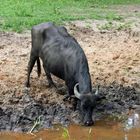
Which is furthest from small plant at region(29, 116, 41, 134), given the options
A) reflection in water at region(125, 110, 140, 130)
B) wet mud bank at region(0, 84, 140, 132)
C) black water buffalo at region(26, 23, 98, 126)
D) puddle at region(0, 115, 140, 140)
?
reflection in water at region(125, 110, 140, 130)

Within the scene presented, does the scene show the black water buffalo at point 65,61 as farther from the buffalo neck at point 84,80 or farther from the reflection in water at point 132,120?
the reflection in water at point 132,120

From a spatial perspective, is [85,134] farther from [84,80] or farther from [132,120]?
[132,120]

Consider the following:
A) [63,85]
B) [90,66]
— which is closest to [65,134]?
[63,85]

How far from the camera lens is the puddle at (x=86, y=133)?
968 cm

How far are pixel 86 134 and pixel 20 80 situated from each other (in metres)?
2.81

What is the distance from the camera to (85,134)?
9859mm

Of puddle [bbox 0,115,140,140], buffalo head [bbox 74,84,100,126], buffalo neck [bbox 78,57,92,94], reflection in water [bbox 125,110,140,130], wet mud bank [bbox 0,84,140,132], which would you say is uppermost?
buffalo neck [bbox 78,57,92,94]

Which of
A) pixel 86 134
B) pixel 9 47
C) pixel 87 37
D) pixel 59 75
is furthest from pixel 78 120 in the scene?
pixel 87 37

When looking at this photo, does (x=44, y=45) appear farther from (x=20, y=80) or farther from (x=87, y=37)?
(x=87, y=37)

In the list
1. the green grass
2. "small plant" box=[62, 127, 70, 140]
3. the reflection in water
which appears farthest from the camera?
the green grass

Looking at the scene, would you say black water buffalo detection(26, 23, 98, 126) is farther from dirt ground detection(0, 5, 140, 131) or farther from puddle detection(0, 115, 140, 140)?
dirt ground detection(0, 5, 140, 131)

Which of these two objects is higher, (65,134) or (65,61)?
(65,61)

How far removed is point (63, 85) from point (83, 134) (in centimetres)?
227

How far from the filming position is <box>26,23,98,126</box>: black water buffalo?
33.0 ft
